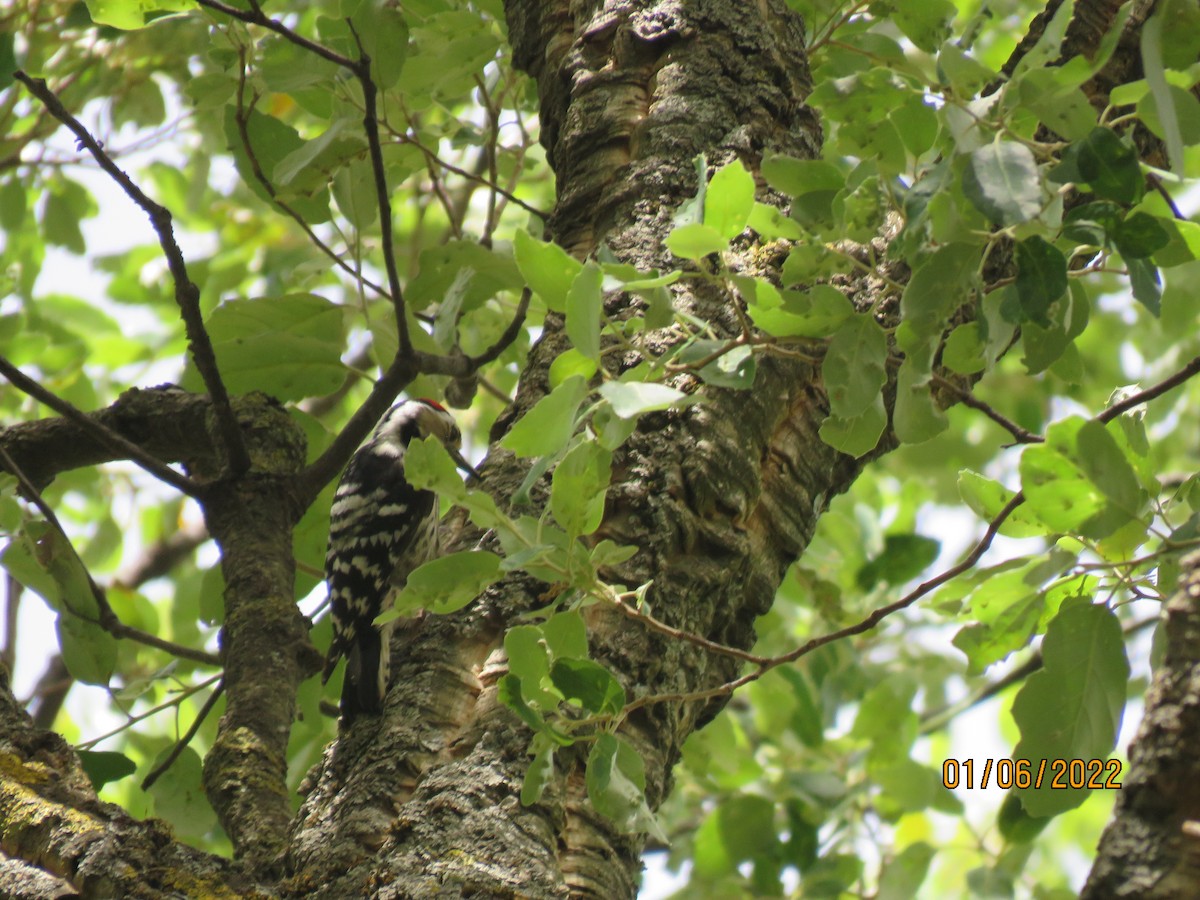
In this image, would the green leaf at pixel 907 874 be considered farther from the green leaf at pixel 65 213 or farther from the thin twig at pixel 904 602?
the green leaf at pixel 65 213

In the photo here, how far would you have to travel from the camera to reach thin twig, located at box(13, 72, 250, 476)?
6.20ft

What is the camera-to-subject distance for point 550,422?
48.5 inches

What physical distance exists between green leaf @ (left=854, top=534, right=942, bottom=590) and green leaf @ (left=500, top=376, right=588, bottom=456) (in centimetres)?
237

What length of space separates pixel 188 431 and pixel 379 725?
106cm

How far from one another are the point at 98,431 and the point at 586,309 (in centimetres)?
131

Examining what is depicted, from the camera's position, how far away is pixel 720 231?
1319mm

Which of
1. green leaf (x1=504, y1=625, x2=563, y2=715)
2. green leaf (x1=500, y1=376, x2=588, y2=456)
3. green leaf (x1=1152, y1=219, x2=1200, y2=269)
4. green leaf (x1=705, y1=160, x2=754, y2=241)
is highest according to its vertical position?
green leaf (x1=705, y1=160, x2=754, y2=241)

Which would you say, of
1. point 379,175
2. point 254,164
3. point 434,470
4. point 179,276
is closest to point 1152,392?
point 434,470

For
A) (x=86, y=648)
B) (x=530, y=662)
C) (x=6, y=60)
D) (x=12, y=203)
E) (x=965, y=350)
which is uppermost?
(x=12, y=203)

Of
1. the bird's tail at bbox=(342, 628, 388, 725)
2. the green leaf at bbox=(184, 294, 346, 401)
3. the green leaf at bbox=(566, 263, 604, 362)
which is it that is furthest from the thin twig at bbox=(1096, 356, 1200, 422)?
the green leaf at bbox=(184, 294, 346, 401)

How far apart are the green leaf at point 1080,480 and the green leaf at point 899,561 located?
225 centimetres

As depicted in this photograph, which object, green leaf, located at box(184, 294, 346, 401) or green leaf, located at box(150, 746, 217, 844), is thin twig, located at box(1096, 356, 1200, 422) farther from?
green leaf, located at box(150, 746, 217, 844)

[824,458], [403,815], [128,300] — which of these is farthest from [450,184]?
[403,815]

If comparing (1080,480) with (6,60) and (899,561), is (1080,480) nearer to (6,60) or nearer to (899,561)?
(6,60)
